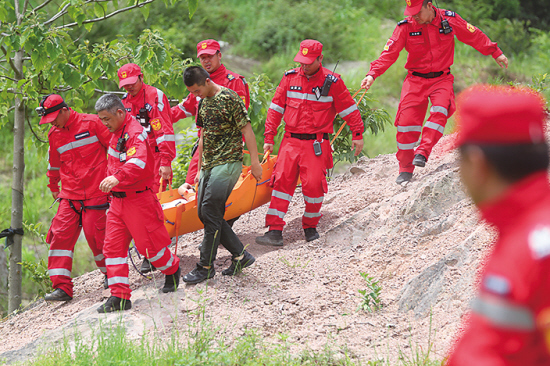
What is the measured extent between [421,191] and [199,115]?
2.17 m

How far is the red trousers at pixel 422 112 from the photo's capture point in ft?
18.0

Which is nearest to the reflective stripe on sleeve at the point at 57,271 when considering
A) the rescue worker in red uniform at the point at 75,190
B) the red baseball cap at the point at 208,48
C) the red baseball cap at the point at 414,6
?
the rescue worker in red uniform at the point at 75,190

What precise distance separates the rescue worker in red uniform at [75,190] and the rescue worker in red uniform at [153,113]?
17.0 inches

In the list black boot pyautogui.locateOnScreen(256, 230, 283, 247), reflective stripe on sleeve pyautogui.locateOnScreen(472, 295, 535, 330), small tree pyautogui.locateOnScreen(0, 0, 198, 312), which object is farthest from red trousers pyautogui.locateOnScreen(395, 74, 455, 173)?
reflective stripe on sleeve pyautogui.locateOnScreen(472, 295, 535, 330)

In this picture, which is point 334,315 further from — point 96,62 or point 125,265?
point 96,62

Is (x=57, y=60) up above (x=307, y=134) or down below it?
above

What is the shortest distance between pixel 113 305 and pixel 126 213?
2.41 ft

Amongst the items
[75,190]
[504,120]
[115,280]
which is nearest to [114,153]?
[75,190]

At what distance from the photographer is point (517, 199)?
51.6 inches

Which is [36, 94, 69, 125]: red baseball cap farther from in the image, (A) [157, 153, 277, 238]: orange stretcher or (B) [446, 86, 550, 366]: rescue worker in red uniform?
(B) [446, 86, 550, 366]: rescue worker in red uniform

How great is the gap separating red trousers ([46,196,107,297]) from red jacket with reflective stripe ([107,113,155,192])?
73 centimetres

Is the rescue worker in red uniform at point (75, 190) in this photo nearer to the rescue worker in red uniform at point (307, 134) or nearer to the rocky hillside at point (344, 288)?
the rocky hillside at point (344, 288)

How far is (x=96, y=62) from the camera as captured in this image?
5.30 m

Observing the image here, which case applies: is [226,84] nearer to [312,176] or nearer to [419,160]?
[312,176]
